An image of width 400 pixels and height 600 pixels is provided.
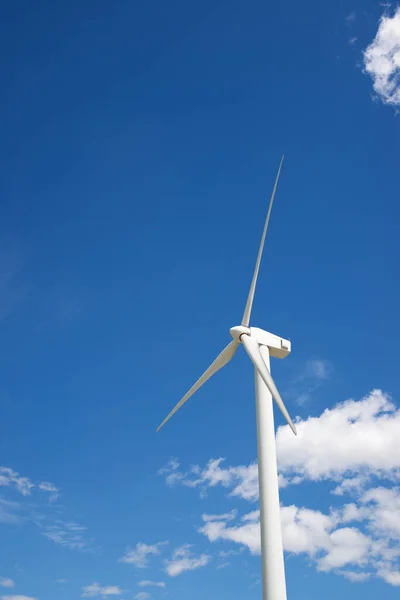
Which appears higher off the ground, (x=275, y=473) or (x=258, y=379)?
(x=258, y=379)

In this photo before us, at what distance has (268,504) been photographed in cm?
2723

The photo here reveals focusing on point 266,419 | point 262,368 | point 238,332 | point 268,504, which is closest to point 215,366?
point 238,332

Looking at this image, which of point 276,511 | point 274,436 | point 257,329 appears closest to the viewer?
point 276,511

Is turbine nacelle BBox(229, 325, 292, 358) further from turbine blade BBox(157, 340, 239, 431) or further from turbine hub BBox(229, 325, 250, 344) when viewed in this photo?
turbine blade BBox(157, 340, 239, 431)

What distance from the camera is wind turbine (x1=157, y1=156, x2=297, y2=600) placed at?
83.6ft

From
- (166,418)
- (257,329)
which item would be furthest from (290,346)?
(166,418)

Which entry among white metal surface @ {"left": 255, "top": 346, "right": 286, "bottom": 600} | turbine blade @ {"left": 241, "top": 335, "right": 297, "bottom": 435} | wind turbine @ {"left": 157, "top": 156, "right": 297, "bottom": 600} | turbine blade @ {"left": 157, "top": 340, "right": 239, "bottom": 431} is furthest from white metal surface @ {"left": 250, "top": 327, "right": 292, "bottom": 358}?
white metal surface @ {"left": 255, "top": 346, "right": 286, "bottom": 600}

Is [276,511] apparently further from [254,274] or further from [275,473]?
[254,274]

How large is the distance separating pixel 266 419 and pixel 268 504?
4.70 metres

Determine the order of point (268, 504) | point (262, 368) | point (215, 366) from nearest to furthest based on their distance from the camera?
point (268, 504) < point (262, 368) < point (215, 366)

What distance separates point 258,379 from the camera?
1273 inches

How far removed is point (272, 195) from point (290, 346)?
35.5 feet

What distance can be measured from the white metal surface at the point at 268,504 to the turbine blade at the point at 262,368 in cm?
78

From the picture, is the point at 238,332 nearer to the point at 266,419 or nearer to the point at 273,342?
the point at 273,342
